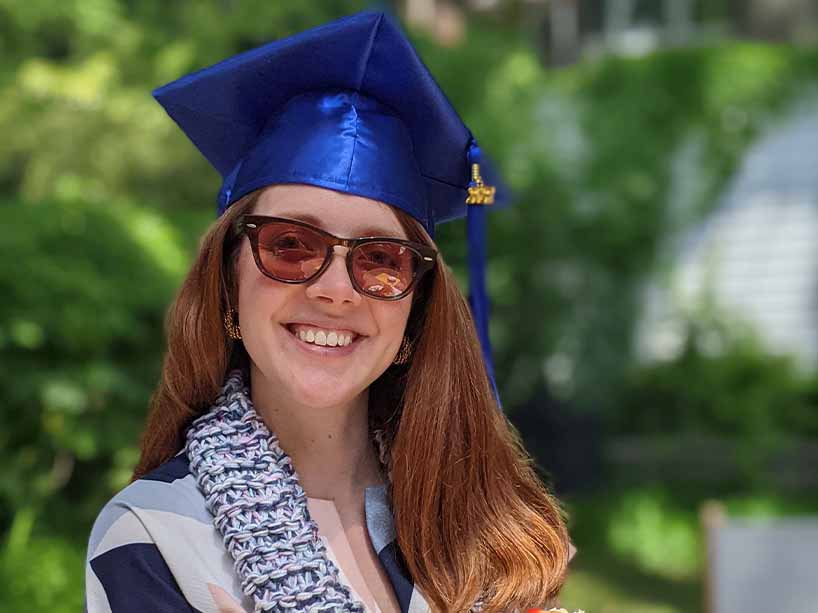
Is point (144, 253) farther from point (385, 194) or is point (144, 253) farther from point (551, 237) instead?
point (551, 237)

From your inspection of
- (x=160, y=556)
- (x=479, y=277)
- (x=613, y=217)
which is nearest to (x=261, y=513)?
(x=160, y=556)

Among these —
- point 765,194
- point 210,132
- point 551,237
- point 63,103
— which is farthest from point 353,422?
point 765,194

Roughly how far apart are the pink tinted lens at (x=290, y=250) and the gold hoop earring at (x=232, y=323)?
0.59 feet

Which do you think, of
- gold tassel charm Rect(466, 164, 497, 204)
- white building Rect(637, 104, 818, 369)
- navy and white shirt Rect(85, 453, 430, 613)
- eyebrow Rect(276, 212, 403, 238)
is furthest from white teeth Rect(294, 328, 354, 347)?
white building Rect(637, 104, 818, 369)

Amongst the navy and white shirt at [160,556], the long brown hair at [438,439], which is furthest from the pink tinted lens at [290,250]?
the navy and white shirt at [160,556]

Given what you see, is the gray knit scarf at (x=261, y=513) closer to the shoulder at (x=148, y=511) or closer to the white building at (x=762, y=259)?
the shoulder at (x=148, y=511)

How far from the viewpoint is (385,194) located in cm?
167

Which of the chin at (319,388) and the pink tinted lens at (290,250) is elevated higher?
the pink tinted lens at (290,250)

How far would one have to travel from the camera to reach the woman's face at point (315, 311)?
1.64 meters

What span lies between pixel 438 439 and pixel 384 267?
1.15 ft

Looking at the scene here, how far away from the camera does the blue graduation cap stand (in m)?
1.65

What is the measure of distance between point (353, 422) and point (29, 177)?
4846 mm

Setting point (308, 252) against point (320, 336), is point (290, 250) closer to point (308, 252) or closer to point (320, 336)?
point (308, 252)

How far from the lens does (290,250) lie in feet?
5.28
